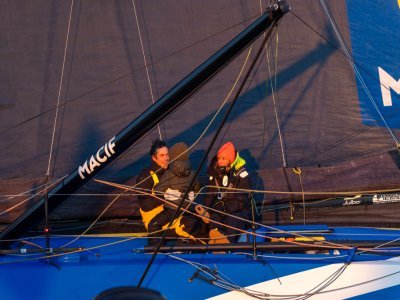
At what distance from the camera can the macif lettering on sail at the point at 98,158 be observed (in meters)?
4.67

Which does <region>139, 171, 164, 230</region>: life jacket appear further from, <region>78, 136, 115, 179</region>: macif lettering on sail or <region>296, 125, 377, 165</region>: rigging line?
<region>296, 125, 377, 165</region>: rigging line

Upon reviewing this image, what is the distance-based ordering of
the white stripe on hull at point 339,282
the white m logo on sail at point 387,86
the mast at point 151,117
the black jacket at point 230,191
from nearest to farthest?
the mast at point 151,117
the white stripe on hull at point 339,282
the black jacket at point 230,191
the white m logo on sail at point 387,86

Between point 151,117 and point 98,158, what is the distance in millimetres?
385

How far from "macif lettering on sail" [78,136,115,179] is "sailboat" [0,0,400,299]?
0.12 metres

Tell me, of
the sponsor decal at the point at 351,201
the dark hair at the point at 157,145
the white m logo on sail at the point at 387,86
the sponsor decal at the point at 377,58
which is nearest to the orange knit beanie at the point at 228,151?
the dark hair at the point at 157,145

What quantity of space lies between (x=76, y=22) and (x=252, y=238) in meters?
1.78

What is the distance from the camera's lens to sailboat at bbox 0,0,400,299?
521cm

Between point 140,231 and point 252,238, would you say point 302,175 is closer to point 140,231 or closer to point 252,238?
point 252,238

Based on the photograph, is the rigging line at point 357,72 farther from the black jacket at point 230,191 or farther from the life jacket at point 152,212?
the life jacket at point 152,212

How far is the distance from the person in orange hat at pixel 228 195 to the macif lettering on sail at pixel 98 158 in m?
0.61

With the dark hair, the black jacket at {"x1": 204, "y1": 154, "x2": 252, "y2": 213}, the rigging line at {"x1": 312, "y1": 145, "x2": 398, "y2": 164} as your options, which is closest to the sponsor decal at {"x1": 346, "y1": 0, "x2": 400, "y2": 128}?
the rigging line at {"x1": 312, "y1": 145, "x2": 398, "y2": 164}

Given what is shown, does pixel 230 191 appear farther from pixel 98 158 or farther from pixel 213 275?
pixel 98 158

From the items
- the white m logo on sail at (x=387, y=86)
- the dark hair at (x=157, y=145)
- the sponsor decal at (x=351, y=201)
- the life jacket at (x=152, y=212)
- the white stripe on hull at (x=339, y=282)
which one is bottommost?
the white stripe on hull at (x=339, y=282)

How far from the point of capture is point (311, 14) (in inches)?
221
